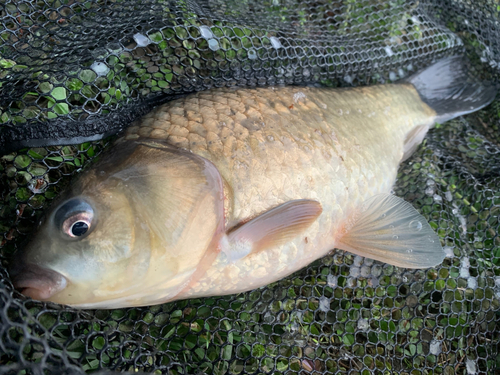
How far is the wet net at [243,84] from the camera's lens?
1.34 meters

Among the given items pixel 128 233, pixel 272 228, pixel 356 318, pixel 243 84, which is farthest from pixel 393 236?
pixel 128 233

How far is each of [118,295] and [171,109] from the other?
0.74 metres

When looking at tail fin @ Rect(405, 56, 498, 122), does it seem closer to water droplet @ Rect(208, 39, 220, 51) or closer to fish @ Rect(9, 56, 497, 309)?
fish @ Rect(9, 56, 497, 309)

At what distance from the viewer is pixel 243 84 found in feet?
5.58

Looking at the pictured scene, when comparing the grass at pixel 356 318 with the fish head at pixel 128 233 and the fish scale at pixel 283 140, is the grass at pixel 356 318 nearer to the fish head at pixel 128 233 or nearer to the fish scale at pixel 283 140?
the fish head at pixel 128 233

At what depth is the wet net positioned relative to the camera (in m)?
1.34

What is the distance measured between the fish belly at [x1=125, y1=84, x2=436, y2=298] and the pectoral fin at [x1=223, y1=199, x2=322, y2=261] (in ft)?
0.14

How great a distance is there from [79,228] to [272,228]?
640mm

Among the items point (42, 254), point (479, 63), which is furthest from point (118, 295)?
point (479, 63)

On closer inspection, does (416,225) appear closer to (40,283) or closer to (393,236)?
(393,236)

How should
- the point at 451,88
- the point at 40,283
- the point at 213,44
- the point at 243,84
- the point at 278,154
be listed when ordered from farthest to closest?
the point at 451,88 → the point at 243,84 → the point at 213,44 → the point at 278,154 → the point at 40,283

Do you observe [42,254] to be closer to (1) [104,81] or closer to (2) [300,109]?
(1) [104,81]

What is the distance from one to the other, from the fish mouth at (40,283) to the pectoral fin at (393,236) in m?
1.10

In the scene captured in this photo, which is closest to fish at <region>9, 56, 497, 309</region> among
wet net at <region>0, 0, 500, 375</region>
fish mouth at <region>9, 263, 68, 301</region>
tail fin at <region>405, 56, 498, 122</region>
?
fish mouth at <region>9, 263, 68, 301</region>
